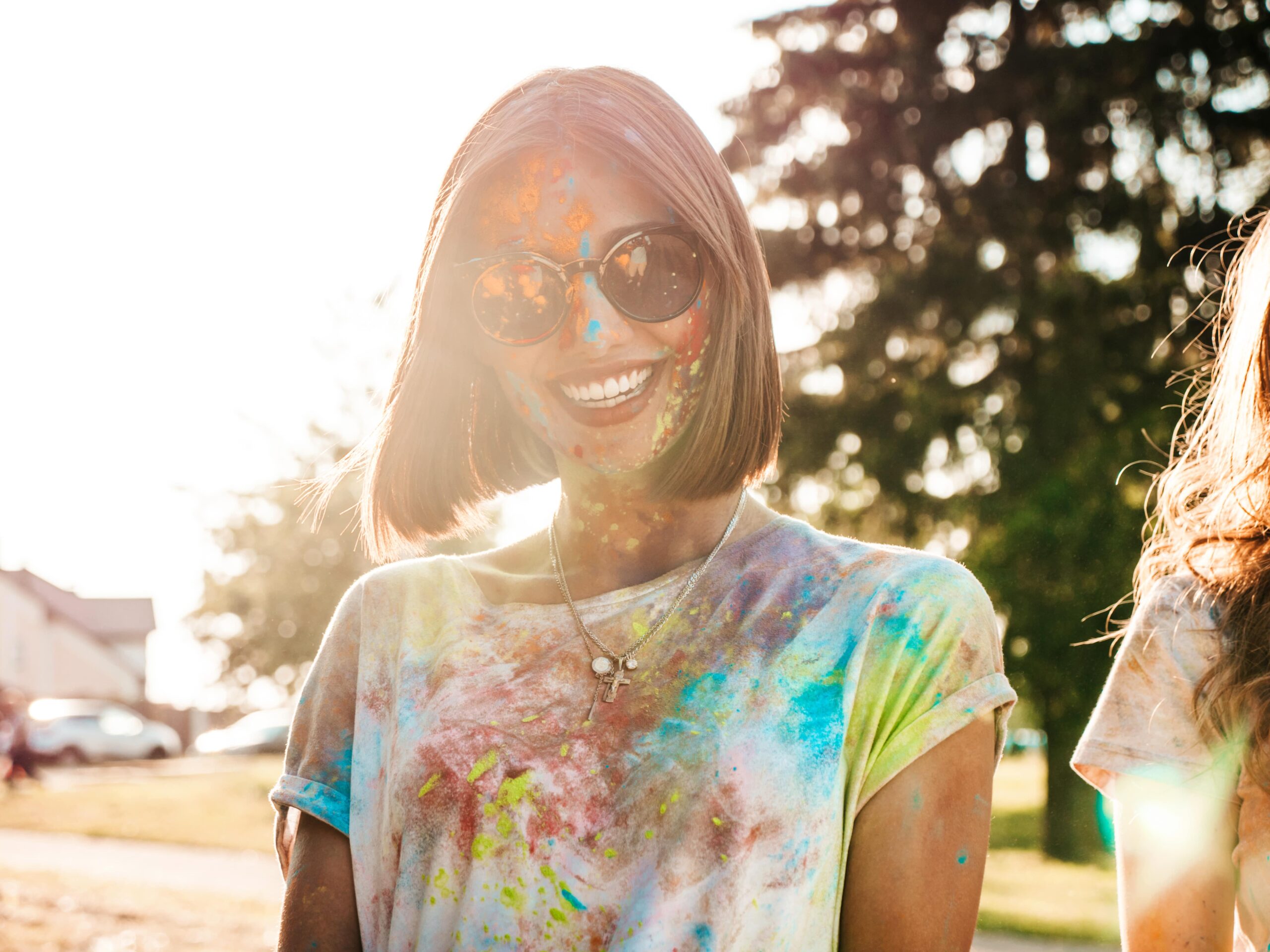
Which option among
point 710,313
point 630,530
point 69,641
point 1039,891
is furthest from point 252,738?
point 710,313

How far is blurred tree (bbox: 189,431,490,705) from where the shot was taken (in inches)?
818

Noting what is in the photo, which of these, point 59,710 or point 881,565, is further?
point 59,710

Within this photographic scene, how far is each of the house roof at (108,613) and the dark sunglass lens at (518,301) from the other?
6758cm

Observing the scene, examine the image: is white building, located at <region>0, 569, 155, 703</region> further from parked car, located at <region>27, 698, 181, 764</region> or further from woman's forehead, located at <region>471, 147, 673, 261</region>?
woman's forehead, located at <region>471, 147, 673, 261</region>

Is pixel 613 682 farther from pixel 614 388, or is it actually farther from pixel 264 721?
pixel 264 721

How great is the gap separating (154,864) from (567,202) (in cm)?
1253

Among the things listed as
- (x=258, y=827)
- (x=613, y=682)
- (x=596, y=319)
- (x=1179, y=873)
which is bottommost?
(x=258, y=827)

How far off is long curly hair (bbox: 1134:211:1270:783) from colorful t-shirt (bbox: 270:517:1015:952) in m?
0.54

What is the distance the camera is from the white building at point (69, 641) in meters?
56.3

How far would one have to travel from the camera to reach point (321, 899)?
2.02 metres

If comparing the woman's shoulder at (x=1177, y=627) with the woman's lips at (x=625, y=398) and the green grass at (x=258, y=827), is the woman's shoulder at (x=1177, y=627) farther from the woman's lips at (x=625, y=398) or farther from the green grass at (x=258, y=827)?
the green grass at (x=258, y=827)

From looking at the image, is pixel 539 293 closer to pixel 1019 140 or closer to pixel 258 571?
pixel 1019 140

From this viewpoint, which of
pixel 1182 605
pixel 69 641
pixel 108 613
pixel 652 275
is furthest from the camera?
pixel 108 613

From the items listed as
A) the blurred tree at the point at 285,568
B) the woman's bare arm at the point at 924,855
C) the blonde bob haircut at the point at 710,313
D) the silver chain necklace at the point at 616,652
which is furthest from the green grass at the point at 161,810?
the woman's bare arm at the point at 924,855
